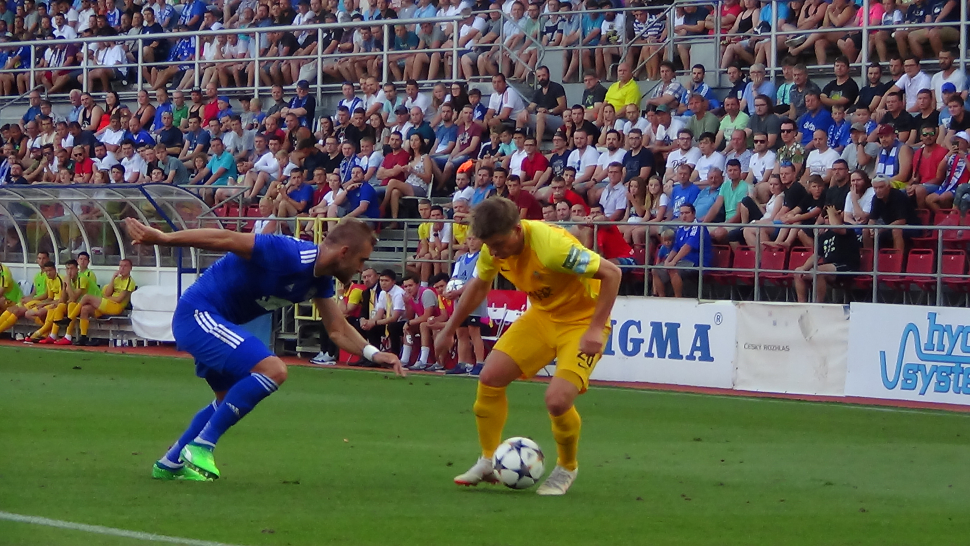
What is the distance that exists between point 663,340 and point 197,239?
1047 cm

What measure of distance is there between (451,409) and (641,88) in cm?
1003

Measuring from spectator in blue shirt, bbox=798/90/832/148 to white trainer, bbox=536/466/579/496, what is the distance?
11.1m

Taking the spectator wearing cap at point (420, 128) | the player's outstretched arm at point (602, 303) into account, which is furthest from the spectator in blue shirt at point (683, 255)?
the player's outstretched arm at point (602, 303)

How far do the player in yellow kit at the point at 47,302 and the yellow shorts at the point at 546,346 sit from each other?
54.5 feet

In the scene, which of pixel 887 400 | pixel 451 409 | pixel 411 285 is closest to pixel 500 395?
pixel 451 409

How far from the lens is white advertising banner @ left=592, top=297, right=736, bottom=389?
16562 millimetres

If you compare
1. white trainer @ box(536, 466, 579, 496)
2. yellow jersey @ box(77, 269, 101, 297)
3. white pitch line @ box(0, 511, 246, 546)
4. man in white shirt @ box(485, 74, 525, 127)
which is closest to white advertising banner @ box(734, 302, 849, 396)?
man in white shirt @ box(485, 74, 525, 127)

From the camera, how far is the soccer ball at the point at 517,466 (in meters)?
8.19

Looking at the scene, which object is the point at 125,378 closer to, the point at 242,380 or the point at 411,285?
the point at 411,285

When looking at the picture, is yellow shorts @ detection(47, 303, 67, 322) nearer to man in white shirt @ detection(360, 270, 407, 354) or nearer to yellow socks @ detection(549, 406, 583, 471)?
man in white shirt @ detection(360, 270, 407, 354)

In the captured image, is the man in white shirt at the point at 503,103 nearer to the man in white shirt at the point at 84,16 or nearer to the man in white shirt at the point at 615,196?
the man in white shirt at the point at 615,196

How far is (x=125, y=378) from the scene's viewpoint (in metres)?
16.5

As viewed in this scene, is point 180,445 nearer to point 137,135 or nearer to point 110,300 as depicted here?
point 110,300

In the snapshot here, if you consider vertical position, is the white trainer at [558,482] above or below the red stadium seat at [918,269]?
below
